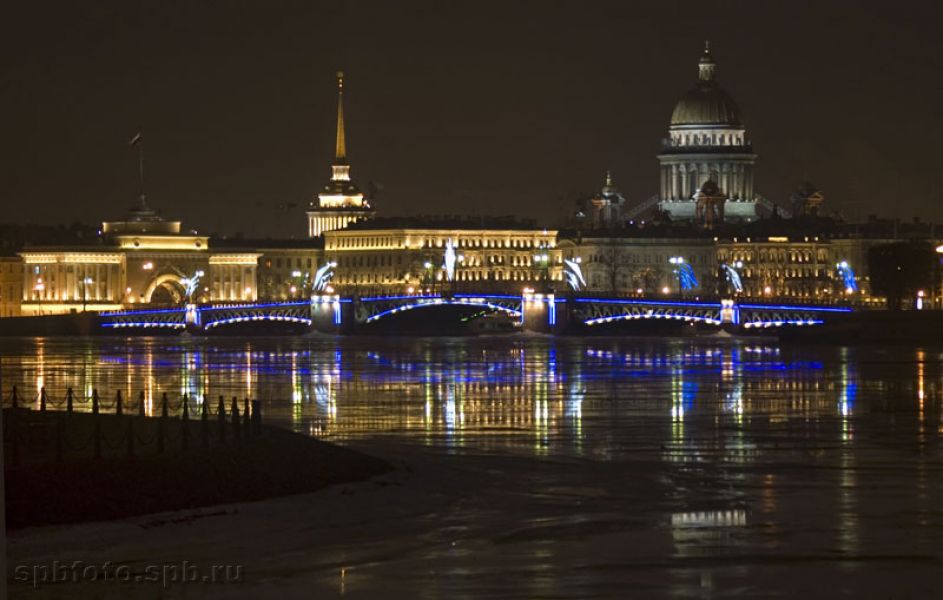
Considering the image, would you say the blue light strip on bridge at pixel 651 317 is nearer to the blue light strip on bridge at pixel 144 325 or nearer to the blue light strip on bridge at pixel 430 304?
the blue light strip on bridge at pixel 430 304

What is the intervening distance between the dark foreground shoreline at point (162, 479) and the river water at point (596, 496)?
2.23 feet

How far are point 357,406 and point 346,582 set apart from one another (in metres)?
36.5

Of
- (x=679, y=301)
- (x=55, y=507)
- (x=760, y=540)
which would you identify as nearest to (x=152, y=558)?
(x=55, y=507)

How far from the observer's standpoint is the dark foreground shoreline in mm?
34656

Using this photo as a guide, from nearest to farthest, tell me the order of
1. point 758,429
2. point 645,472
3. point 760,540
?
point 760,540 < point 645,472 < point 758,429

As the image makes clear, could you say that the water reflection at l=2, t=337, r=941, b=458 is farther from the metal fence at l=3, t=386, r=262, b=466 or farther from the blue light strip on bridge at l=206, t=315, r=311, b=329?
the blue light strip on bridge at l=206, t=315, r=311, b=329

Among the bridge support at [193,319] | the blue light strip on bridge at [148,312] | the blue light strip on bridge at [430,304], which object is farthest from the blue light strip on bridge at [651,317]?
the blue light strip on bridge at [148,312]

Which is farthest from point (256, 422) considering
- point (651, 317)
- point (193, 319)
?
point (193, 319)

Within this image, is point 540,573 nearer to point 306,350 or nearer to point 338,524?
point 338,524

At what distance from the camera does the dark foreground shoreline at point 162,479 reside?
34.7 meters

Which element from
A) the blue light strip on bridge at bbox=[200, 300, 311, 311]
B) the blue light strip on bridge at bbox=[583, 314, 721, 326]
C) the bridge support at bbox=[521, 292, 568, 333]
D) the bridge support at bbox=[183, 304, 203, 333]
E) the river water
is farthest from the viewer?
the bridge support at bbox=[183, 304, 203, 333]

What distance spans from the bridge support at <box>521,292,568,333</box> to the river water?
260ft

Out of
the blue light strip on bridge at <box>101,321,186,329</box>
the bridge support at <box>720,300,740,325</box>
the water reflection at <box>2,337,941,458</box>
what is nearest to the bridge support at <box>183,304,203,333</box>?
the blue light strip on bridge at <box>101,321,186,329</box>

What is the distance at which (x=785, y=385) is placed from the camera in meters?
79.8
